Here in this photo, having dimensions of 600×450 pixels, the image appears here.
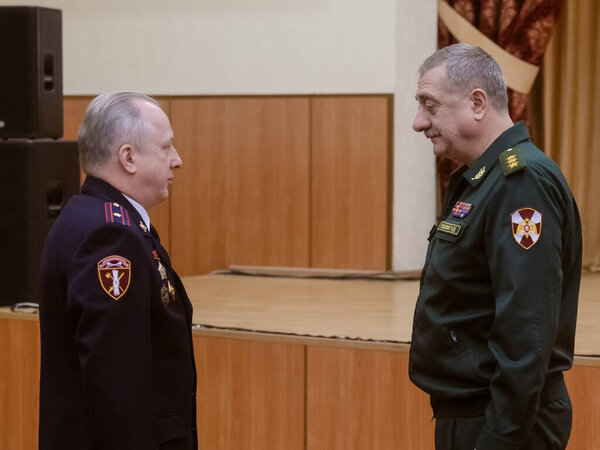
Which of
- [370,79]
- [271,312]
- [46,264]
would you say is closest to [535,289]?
[46,264]

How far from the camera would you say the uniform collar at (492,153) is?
66.4 inches

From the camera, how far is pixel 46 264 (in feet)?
5.65

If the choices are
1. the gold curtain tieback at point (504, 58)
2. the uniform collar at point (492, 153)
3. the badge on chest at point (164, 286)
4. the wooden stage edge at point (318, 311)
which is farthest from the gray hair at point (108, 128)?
the gold curtain tieback at point (504, 58)

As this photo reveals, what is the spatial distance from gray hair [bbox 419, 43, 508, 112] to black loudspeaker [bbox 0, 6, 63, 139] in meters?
2.30

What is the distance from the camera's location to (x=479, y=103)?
5.61 feet

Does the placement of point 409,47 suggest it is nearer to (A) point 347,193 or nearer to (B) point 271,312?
(A) point 347,193

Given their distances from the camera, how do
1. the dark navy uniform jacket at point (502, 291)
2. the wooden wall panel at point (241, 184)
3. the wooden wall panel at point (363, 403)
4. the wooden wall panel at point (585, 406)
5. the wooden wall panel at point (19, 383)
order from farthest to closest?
the wooden wall panel at point (241, 184) → the wooden wall panel at point (19, 383) → the wooden wall panel at point (363, 403) → the wooden wall panel at point (585, 406) → the dark navy uniform jacket at point (502, 291)

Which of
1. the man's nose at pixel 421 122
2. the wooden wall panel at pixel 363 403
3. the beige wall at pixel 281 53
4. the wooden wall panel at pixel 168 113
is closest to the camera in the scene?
the man's nose at pixel 421 122

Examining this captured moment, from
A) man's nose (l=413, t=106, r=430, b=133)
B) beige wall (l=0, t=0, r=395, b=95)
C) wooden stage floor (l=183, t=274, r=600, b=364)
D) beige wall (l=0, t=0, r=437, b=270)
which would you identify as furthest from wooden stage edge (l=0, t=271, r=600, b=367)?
man's nose (l=413, t=106, r=430, b=133)

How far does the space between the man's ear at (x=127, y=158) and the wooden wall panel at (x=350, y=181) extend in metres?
3.41

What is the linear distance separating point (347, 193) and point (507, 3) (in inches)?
52.8

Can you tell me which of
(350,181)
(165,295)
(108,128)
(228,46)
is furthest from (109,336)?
(228,46)

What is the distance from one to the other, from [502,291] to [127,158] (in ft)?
2.40

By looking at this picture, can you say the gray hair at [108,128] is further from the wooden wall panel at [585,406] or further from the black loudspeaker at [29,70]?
the black loudspeaker at [29,70]
